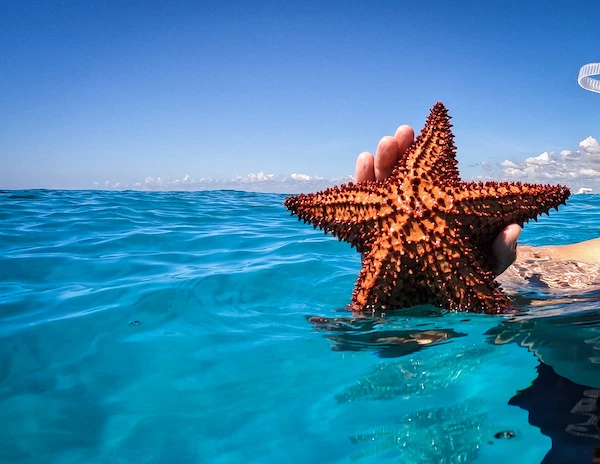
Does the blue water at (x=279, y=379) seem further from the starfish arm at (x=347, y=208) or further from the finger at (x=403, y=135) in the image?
the finger at (x=403, y=135)

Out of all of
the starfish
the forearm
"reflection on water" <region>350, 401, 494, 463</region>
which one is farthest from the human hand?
"reflection on water" <region>350, 401, 494, 463</region>

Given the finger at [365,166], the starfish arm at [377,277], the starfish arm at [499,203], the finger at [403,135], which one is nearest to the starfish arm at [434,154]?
the starfish arm at [499,203]

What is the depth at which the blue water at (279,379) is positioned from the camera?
2506 millimetres

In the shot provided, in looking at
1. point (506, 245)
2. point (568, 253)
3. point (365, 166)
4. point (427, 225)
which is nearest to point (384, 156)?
point (365, 166)

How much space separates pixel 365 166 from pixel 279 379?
2130 mm

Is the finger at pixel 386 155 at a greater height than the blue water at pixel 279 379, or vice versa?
the finger at pixel 386 155

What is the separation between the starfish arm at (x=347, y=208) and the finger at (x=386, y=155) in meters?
0.84

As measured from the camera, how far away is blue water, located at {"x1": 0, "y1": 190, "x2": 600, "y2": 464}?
2.51 m

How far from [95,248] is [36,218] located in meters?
4.66

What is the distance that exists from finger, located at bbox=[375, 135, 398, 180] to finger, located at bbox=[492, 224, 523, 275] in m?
1.28

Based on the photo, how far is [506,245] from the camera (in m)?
3.38

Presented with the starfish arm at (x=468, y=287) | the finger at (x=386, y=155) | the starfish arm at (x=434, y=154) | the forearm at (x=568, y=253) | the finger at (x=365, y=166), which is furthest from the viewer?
the forearm at (x=568, y=253)

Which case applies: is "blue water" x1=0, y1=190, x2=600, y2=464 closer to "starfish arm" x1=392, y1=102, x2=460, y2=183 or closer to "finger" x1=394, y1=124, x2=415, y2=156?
"starfish arm" x1=392, y1=102, x2=460, y2=183

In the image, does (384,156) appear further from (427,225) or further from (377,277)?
(377,277)
